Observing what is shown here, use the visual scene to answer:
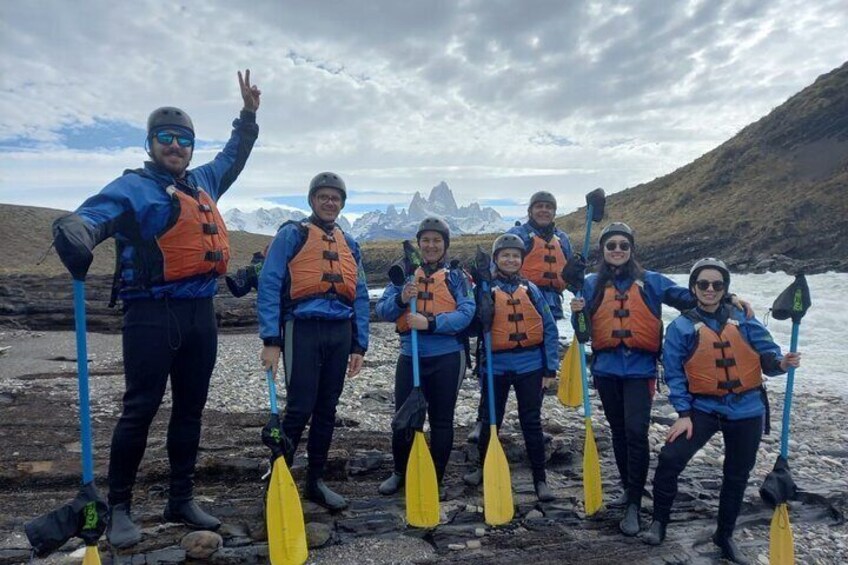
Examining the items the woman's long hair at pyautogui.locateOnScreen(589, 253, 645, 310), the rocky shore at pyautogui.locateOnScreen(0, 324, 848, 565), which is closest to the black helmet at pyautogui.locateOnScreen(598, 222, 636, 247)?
the woman's long hair at pyautogui.locateOnScreen(589, 253, 645, 310)

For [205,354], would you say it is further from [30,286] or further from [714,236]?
[714,236]

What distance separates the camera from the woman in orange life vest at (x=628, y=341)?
16.6ft

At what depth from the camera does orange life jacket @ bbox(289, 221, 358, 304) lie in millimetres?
4770

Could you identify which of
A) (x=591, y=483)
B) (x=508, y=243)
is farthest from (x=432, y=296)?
(x=591, y=483)

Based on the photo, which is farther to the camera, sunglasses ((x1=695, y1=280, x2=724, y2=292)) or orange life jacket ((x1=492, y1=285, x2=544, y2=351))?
orange life jacket ((x1=492, y1=285, x2=544, y2=351))

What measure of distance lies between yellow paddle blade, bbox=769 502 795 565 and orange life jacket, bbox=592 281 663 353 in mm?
1614

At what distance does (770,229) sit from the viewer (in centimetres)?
4175

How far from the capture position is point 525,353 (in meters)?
5.57

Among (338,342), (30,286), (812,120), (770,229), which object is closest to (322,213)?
(338,342)

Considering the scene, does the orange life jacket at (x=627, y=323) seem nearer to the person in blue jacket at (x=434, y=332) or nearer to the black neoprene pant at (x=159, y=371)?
the person in blue jacket at (x=434, y=332)

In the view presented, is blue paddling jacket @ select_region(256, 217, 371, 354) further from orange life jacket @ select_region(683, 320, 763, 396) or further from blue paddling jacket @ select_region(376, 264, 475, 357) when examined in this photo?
orange life jacket @ select_region(683, 320, 763, 396)

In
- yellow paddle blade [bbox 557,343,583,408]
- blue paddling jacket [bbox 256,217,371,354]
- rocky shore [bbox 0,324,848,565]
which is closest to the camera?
rocky shore [bbox 0,324,848,565]

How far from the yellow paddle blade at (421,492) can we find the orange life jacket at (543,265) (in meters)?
3.05

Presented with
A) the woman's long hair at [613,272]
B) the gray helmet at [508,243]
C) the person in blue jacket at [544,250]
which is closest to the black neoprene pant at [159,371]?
the gray helmet at [508,243]
